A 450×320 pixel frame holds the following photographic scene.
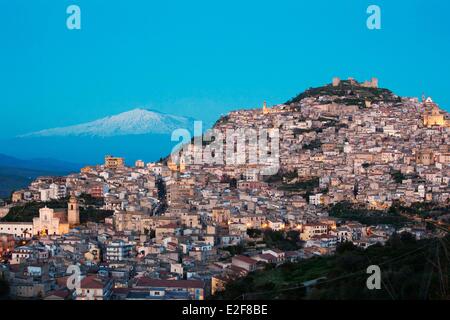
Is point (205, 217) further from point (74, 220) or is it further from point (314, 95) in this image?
point (314, 95)

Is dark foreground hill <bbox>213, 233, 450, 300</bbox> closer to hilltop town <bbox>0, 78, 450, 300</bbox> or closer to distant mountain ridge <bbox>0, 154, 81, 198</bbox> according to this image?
hilltop town <bbox>0, 78, 450, 300</bbox>

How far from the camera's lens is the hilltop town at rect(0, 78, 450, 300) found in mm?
19828

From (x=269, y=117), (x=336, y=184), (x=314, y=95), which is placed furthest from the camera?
(x=314, y=95)

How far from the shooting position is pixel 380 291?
40.1ft

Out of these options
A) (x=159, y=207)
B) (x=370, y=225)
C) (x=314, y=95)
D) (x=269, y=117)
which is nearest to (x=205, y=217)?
(x=159, y=207)

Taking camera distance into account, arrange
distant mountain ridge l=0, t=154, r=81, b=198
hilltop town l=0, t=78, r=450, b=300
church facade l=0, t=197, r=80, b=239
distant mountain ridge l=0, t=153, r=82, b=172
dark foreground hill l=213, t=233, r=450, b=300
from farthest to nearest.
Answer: distant mountain ridge l=0, t=153, r=82, b=172
distant mountain ridge l=0, t=154, r=81, b=198
church facade l=0, t=197, r=80, b=239
hilltop town l=0, t=78, r=450, b=300
dark foreground hill l=213, t=233, r=450, b=300

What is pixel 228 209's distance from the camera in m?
28.8

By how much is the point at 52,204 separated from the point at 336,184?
37.7ft

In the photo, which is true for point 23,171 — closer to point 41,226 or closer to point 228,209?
point 41,226

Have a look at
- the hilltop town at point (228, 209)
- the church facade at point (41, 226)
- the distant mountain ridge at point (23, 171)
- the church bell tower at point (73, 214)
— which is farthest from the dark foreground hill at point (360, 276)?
the distant mountain ridge at point (23, 171)

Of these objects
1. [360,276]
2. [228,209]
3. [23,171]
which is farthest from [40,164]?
[360,276]

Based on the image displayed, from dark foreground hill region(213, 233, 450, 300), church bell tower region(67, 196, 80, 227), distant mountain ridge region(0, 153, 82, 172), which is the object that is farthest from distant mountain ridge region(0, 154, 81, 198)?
dark foreground hill region(213, 233, 450, 300)

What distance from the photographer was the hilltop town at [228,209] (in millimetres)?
19828

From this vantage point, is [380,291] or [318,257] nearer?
[380,291]
